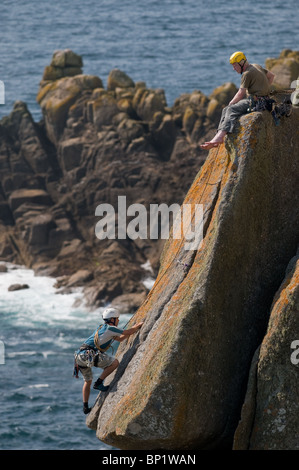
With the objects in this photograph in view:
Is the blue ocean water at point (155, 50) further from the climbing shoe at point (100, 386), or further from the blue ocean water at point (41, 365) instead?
the climbing shoe at point (100, 386)

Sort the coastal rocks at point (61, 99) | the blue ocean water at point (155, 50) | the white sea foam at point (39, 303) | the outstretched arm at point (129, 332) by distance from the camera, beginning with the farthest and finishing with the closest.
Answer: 1. the blue ocean water at point (155, 50)
2. the coastal rocks at point (61, 99)
3. the white sea foam at point (39, 303)
4. the outstretched arm at point (129, 332)

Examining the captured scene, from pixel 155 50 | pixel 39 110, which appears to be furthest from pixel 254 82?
pixel 155 50

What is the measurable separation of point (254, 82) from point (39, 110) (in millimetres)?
117584

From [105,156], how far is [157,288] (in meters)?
66.3

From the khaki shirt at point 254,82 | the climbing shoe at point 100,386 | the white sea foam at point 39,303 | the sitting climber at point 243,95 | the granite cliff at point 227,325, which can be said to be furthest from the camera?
the white sea foam at point 39,303

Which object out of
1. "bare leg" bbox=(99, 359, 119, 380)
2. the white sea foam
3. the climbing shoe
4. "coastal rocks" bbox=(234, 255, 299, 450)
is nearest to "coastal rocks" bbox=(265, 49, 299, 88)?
the white sea foam

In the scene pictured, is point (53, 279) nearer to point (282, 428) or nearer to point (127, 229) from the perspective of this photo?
point (127, 229)

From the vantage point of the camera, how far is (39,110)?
138 m

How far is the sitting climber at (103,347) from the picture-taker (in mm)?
22906

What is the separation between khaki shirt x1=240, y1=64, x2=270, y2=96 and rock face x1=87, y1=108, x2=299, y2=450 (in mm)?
700

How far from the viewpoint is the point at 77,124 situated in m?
92.2

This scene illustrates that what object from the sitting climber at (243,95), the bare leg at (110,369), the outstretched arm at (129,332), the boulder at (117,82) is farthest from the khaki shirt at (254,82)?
the boulder at (117,82)

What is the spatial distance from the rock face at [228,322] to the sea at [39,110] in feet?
82.8

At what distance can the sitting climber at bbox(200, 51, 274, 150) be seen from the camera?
851 inches
